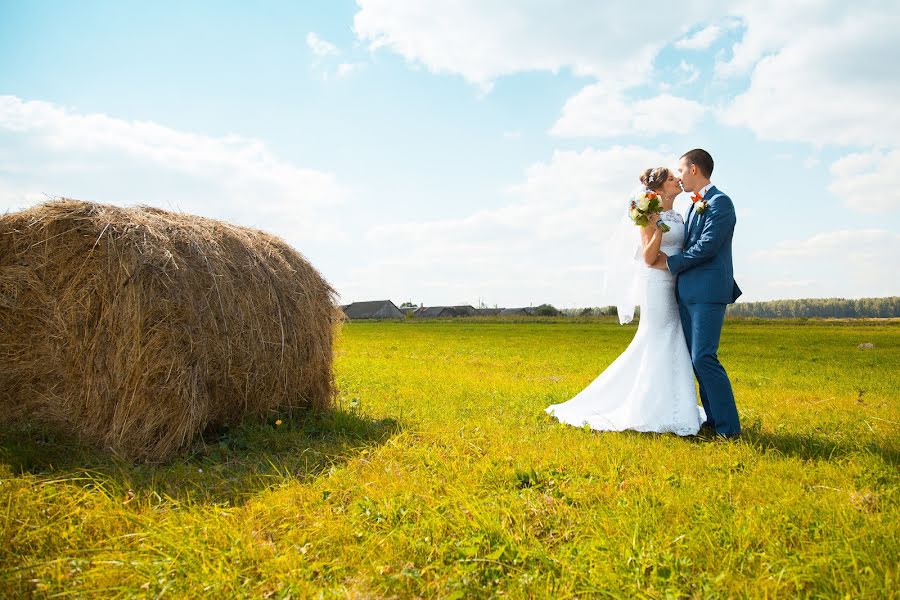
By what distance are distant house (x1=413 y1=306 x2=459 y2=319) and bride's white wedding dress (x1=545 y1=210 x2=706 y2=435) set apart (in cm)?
8518

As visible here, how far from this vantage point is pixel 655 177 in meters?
6.95

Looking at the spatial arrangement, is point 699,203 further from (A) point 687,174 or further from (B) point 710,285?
(B) point 710,285

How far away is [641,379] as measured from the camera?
22.2ft

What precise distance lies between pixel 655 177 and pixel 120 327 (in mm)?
6212

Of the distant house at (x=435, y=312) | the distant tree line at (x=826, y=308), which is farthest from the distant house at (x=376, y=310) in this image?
the distant tree line at (x=826, y=308)

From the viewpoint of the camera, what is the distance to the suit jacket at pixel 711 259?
6223mm

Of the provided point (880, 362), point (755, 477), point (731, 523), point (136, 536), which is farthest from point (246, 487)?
point (880, 362)

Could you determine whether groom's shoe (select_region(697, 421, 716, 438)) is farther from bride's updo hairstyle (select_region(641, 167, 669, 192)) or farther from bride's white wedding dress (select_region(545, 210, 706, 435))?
bride's updo hairstyle (select_region(641, 167, 669, 192))

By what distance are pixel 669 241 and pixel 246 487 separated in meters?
5.29

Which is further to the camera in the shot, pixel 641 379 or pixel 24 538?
pixel 641 379

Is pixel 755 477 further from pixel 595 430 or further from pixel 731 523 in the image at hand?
pixel 595 430

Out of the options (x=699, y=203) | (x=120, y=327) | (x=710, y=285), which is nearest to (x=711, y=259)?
(x=710, y=285)

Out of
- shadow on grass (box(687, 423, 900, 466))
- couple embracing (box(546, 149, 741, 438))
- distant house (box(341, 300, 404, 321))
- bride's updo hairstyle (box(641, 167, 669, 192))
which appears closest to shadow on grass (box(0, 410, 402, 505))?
couple embracing (box(546, 149, 741, 438))

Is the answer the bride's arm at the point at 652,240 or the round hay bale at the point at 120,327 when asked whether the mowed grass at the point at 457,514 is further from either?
the bride's arm at the point at 652,240
